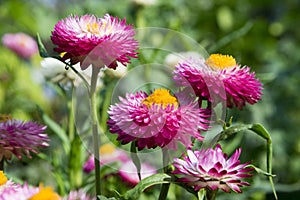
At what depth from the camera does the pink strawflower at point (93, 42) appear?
1005 mm

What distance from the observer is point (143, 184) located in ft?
3.10

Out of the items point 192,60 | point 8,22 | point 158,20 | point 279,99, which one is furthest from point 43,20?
point 192,60

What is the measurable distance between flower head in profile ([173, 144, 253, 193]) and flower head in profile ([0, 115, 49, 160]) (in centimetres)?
31

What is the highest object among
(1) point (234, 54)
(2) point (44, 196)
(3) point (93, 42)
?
(1) point (234, 54)

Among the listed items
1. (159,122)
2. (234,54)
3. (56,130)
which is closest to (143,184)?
(159,122)

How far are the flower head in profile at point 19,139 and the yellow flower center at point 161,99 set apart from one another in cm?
23

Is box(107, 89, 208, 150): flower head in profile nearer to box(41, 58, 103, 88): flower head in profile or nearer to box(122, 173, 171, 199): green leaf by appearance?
box(122, 173, 171, 199): green leaf

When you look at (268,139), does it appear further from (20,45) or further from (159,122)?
(20,45)

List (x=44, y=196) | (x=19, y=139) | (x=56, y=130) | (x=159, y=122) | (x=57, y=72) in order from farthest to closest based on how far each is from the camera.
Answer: (x=56, y=130), (x=57, y=72), (x=19, y=139), (x=159, y=122), (x=44, y=196)

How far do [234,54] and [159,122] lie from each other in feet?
5.45

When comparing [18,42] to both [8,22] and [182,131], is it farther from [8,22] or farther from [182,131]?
[182,131]

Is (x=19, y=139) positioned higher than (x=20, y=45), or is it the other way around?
(x=20, y=45)

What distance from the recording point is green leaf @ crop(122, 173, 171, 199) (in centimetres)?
94

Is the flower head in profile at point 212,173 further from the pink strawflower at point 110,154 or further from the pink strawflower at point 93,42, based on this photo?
the pink strawflower at point 110,154
